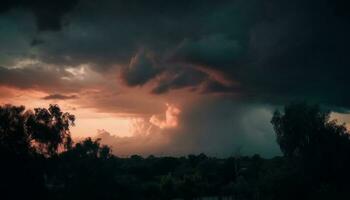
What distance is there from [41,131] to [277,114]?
157ft

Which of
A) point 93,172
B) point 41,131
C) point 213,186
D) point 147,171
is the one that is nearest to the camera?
point 41,131

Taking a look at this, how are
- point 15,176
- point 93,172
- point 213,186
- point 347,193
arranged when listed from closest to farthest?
point 347,193, point 15,176, point 93,172, point 213,186

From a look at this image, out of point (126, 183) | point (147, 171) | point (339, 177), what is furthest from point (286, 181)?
point (147, 171)

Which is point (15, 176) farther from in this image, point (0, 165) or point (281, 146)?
point (281, 146)

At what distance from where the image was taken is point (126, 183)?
306ft

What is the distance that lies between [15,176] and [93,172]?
2348cm

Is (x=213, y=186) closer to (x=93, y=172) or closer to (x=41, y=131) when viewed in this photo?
(x=93, y=172)

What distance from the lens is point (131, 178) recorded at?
100562 mm

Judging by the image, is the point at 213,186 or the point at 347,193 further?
the point at 213,186

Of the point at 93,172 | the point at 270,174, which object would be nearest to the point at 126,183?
the point at 93,172

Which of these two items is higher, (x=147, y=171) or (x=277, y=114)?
(x=277, y=114)

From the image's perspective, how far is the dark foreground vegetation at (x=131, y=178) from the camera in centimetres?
6588

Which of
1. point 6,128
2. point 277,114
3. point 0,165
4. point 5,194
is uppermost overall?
point 277,114

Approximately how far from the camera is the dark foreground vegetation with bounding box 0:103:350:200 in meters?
65.9
